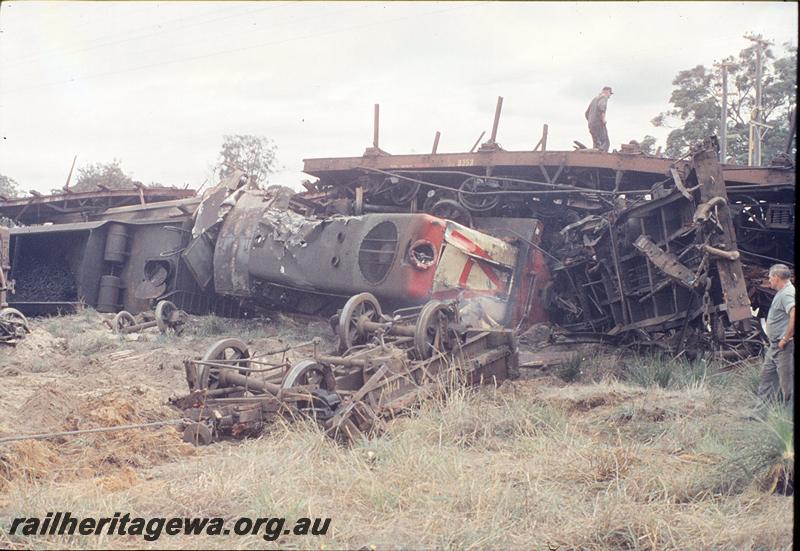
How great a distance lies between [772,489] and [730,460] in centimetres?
34

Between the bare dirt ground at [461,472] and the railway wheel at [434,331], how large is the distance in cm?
57

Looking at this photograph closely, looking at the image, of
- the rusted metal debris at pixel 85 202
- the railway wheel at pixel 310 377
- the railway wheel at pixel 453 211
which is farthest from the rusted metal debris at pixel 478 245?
the railway wheel at pixel 310 377

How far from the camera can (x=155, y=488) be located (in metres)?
4.34

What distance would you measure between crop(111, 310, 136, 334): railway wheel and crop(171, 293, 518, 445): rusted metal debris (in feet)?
17.4

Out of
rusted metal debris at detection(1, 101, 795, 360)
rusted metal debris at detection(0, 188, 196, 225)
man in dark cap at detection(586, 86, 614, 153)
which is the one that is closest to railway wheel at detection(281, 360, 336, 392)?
rusted metal debris at detection(1, 101, 795, 360)

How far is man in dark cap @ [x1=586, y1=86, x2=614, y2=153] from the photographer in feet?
44.0

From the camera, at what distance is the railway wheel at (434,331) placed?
7324 mm

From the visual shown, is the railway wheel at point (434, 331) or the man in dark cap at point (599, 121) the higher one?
the man in dark cap at point (599, 121)

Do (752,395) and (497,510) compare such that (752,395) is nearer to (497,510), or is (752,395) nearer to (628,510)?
(628,510)

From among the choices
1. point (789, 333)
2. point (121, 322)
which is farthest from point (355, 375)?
point (121, 322)

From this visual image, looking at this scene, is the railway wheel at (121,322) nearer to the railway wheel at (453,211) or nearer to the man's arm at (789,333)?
the railway wheel at (453,211)

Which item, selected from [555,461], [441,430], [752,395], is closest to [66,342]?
[441,430]

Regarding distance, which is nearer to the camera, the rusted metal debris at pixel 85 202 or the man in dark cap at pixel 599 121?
the man in dark cap at pixel 599 121

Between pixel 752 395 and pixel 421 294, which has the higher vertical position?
pixel 421 294
